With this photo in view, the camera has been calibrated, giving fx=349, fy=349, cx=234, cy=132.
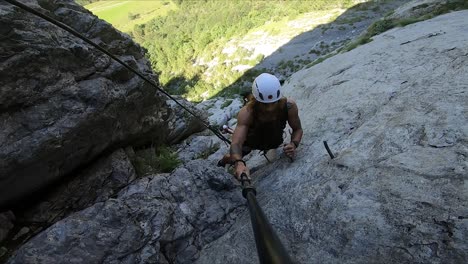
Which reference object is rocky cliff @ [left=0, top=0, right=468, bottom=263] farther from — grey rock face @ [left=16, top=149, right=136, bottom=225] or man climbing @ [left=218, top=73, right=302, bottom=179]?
man climbing @ [left=218, top=73, right=302, bottom=179]

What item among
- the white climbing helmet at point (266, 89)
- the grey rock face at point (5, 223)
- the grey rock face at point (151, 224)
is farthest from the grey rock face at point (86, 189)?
the white climbing helmet at point (266, 89)

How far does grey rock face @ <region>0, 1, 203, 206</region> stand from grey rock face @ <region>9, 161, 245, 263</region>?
1.05 meters

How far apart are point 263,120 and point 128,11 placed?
186 metres

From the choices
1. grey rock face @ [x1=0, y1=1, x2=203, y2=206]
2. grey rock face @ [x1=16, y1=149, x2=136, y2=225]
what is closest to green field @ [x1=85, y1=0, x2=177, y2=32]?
grey rock face @ [x1=0, y1=1, x2=203, y2=206]

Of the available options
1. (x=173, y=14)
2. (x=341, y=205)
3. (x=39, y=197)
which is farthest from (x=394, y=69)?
(x=173, y=14)

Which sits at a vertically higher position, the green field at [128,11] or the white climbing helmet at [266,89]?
the green field at [128,11]

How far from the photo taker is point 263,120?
6684mm

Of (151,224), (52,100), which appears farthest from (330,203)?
(52,100)

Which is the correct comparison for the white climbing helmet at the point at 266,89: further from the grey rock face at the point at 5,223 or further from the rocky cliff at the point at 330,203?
the grey rock face at the point at 5,223

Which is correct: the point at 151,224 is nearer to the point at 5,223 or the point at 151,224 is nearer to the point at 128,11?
the point at 5,223

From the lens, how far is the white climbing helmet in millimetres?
6164

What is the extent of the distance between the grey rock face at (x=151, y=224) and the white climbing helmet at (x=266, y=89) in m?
1.53

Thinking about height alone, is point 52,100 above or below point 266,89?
above

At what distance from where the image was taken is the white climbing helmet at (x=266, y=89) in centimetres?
616
